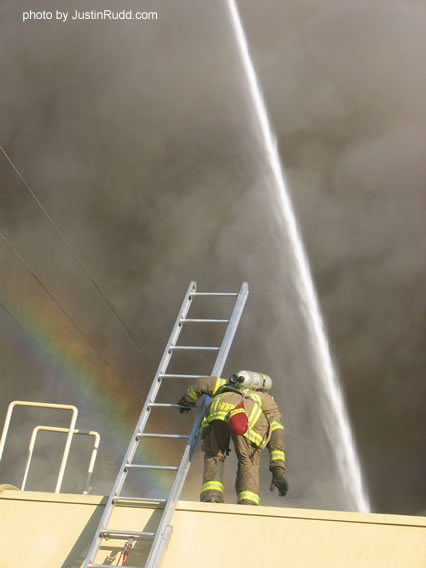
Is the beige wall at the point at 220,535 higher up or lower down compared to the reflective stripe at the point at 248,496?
lower down

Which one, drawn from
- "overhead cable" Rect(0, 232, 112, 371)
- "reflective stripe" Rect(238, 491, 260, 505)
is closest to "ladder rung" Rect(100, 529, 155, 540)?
"reflective stripe" Rect(238, 491, 260, 505)

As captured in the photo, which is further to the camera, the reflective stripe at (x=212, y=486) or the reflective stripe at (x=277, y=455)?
the reflective stripe at (x=277, y=455)

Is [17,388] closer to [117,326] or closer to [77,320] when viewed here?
[77,320]

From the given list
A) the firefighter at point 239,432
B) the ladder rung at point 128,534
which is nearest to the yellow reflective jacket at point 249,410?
the firefighter at point 239,432

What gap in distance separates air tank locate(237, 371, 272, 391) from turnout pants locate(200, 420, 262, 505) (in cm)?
50

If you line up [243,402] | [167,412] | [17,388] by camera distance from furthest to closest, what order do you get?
[167,412]
[17,388]
[243,402]

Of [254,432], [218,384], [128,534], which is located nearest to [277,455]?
[254,432]

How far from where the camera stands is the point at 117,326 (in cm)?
1750

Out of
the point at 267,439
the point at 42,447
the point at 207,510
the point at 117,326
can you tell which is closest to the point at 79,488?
the point at 42,447

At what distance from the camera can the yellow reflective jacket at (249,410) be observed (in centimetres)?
570

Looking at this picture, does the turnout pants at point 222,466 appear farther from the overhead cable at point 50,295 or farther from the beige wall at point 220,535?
the overhead cable at point 50,295

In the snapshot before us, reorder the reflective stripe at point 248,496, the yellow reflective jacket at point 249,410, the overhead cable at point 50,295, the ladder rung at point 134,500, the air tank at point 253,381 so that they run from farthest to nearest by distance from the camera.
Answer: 1. the overhead cable at point 50,295
2. the air tank at point 253,381
3. the yellow reflective jacket at point 249,410
4. the reflective stripe at point 248,496
5. the ladder rung at point 134,500

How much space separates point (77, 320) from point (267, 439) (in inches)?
382

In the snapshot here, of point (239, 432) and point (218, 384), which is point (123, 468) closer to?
point (239, 432)
